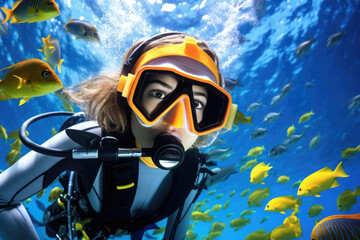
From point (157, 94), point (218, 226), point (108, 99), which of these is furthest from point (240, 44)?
point (157, 94)

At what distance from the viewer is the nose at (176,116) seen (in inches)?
79.7

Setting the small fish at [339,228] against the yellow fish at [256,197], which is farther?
the yellow fish at [256,197]

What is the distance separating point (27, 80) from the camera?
2.36 metres

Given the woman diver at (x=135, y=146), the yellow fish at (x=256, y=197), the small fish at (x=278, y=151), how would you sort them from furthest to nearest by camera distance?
1. the small fish at (x=278, y=151)
2. the yellow fish at (x=256, y=197)
3. the woman diver at (x=135, y=146)

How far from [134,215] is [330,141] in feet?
104

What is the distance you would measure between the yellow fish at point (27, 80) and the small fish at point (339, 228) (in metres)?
3.94

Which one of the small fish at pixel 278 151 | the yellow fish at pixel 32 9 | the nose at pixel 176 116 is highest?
the small fish at pixel 278 151

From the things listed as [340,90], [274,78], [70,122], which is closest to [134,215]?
[70,122]

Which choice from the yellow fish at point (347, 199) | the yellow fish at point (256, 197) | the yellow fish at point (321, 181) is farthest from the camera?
the yellow fish at point (256, 197)

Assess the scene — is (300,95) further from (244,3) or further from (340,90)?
(244,3)

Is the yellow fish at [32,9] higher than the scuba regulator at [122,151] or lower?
higher

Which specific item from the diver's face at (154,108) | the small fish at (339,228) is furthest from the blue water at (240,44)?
the small fish at (339,228)

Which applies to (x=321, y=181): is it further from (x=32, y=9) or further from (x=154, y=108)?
(x=32, y=9)

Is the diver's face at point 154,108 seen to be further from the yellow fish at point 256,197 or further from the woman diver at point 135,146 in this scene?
the yellow fish at point 256,197
